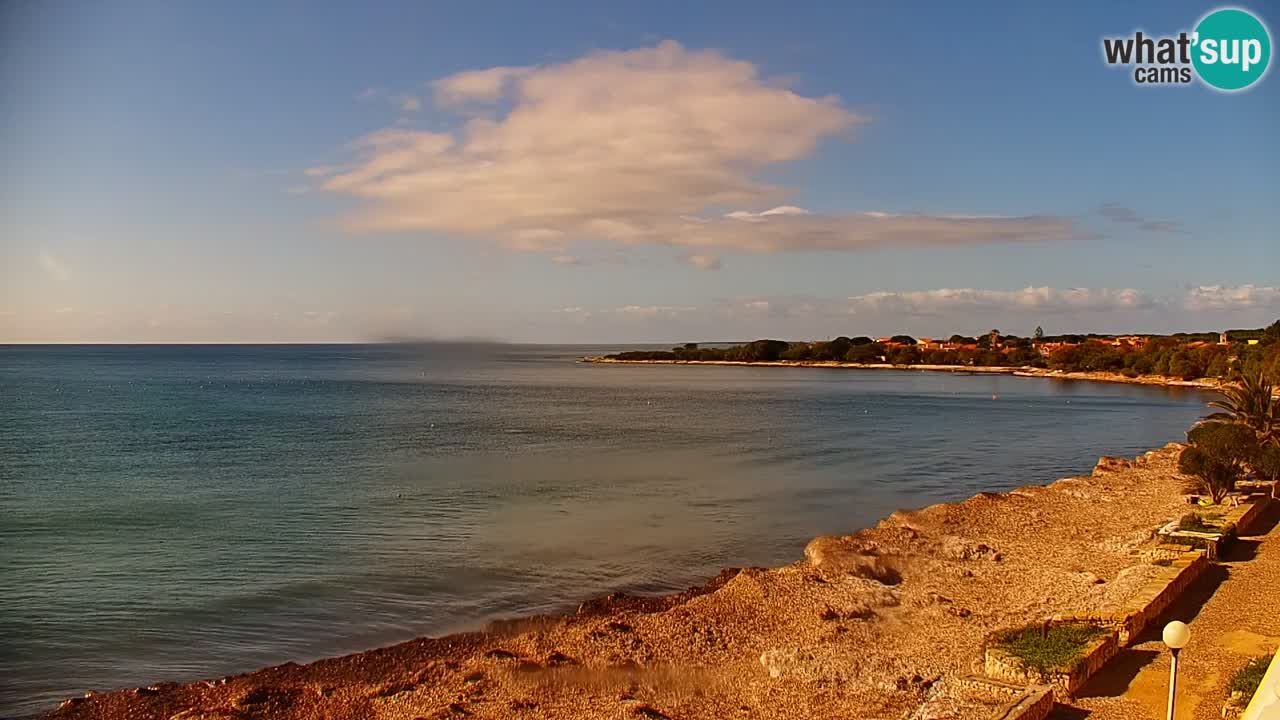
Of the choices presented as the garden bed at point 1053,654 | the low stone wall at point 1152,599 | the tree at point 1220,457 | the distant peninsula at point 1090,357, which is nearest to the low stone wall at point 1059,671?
the garden bed at point 1053,654

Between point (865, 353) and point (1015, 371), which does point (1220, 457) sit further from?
point (865, 353)

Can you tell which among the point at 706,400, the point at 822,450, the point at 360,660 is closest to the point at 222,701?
A: the point at 360,660

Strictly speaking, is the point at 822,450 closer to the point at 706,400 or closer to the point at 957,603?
the point at 957,603

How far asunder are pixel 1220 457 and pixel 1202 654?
Answer: 1336cm

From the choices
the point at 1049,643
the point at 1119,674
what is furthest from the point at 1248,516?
the point at 1119,674

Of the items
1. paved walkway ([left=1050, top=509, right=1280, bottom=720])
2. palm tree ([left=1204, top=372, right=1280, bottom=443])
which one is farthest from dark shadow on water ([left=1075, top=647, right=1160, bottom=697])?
palm tree ([left=1204, top=372, right=1280, bottom=443])

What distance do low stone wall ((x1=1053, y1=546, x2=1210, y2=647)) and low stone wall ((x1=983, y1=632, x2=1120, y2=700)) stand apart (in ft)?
1.60

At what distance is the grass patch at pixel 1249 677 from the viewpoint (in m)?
10.2

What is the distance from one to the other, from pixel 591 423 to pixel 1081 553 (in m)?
44.6

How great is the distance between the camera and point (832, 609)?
16.5 m

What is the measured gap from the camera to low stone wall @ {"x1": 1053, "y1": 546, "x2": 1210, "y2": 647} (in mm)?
12570

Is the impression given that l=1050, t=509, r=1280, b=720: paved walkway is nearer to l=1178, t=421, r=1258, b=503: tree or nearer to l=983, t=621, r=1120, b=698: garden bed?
l=983, t=621, r=1120, b=698: garden bed

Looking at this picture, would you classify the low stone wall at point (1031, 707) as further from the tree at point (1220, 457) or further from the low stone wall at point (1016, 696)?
the tree at point (1220, 457)

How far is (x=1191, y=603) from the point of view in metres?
14.5
